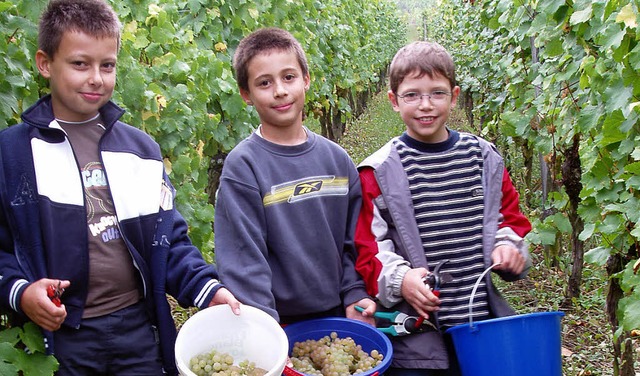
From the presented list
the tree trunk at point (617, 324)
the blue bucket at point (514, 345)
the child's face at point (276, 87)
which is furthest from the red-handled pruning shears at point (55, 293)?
the tree trunk at point (617, 324)

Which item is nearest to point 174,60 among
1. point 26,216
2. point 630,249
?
point 26,216

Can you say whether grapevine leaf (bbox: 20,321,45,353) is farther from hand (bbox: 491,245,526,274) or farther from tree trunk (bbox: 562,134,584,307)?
tree trunk (bbox: 562,134,584,307)

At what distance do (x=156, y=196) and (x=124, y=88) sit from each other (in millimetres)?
877

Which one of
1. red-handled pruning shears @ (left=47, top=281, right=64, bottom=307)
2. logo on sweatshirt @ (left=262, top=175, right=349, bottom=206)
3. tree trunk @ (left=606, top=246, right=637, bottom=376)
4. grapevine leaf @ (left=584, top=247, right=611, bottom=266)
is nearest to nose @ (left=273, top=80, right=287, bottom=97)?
logo on sweatshirt @ (left=262, top=175, right=349, bottom=206)

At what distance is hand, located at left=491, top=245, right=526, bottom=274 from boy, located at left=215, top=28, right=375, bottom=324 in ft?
1.44

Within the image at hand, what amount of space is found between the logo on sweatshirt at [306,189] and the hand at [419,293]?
37cm

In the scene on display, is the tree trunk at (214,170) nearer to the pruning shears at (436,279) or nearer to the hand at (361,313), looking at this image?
the hand at (361,313)

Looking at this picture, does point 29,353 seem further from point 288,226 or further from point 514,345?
point 514,345

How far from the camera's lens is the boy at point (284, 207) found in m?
2.13

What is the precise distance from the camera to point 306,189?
2227mm

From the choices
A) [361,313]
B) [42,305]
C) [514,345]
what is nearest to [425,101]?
[361,313]

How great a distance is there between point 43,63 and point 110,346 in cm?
86

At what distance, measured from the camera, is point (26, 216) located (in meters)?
1.86

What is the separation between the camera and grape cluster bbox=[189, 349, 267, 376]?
5.97ft
